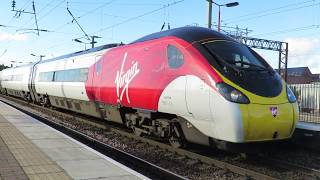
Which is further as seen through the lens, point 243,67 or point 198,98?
point 243,67

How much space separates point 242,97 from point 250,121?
18.8 inches

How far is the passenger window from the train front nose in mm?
2138

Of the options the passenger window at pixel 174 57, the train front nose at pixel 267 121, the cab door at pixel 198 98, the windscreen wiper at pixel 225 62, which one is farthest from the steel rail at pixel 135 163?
the windscreen wiper at pixel 225 62

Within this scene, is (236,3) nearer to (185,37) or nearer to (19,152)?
(185,37)

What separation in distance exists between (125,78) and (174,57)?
2.78 m

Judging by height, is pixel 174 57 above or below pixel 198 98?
above

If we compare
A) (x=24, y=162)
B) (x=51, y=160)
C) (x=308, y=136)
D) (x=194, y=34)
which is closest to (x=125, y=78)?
Result: (x=194, y=34)

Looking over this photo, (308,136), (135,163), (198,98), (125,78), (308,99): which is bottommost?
(135,163)

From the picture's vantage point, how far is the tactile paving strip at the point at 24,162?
7.24 m

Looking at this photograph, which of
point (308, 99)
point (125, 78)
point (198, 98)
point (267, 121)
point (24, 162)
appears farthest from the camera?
point (308, 99)

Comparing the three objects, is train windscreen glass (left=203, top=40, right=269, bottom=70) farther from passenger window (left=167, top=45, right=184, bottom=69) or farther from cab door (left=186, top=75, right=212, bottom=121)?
cab door (left=186, top=75, right=212, bottom=121)

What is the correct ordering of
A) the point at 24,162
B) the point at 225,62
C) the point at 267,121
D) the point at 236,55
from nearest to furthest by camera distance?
the point at 24,162, the point at 267,121, the point at 225,62, the point at 236,55

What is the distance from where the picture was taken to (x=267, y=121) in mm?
8664

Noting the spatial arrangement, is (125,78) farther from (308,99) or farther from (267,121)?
(308,99)
